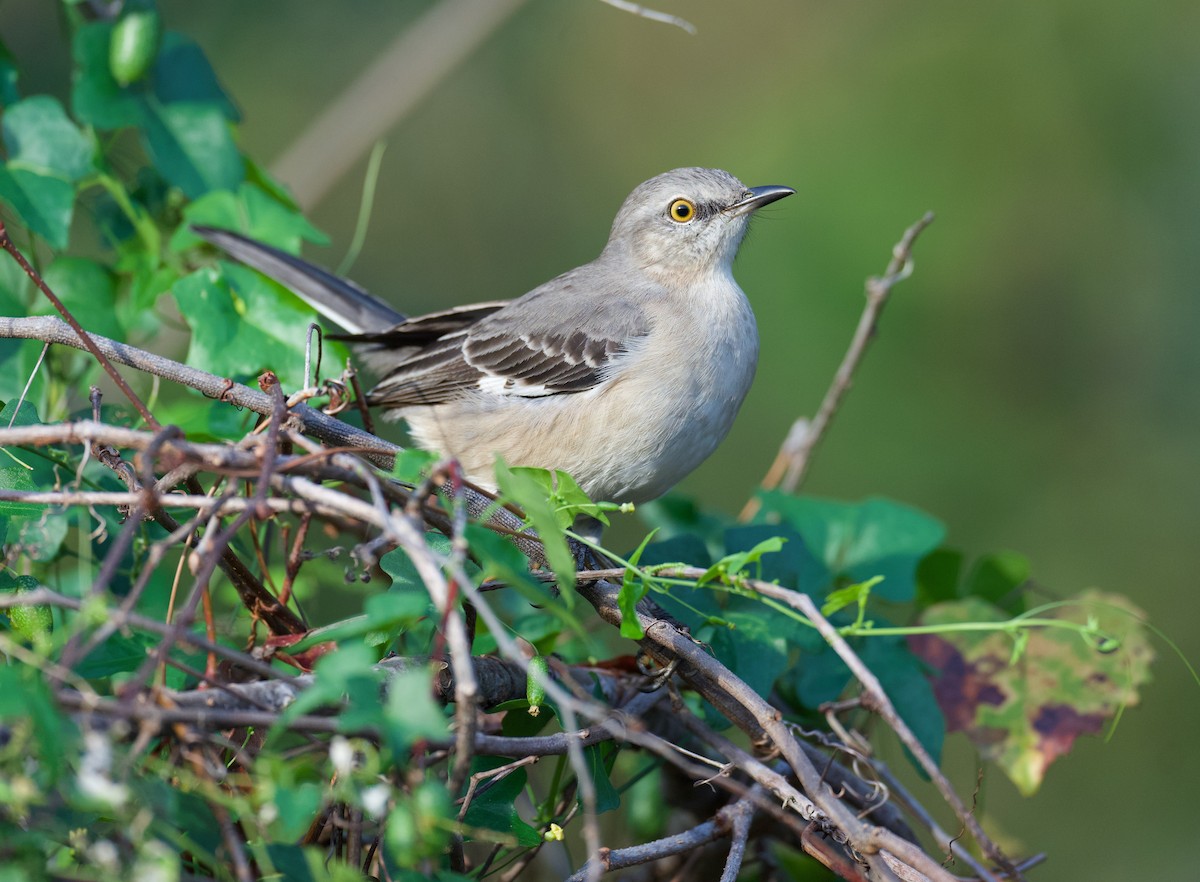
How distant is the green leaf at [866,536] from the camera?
391cm

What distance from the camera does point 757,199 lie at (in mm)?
4898

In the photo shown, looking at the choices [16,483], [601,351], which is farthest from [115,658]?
[601,351]

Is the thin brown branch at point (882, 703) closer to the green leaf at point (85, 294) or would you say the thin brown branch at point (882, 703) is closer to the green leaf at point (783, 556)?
the green leaf at point (783, 556)

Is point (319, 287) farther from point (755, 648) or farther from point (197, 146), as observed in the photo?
point (755, 648)

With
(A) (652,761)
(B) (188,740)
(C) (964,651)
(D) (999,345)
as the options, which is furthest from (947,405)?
(B) (188,740)

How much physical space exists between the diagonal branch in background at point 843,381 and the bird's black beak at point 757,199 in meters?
0.63

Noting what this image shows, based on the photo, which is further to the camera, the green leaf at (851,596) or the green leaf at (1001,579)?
the green leaf at (1001,579)

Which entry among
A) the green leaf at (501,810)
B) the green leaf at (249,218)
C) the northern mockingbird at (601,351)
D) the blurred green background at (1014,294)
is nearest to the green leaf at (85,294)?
the green leaf at (249,218)

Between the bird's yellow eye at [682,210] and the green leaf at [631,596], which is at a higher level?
the bird's yellow eye at [682,210]

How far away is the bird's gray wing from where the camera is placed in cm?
458

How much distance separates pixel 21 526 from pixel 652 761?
1.81 m

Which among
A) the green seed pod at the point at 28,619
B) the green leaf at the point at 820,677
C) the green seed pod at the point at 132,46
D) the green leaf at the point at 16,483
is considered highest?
the green seed pod at the point at 132,46

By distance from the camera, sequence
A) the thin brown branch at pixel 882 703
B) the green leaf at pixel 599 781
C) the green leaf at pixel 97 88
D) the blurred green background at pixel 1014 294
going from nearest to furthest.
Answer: the thin brown branch at pixel 882 703 → the green leaf at pixel 599 781 → the green leaf at pixel 97 88 → the blurred green background at pixel 1014 294

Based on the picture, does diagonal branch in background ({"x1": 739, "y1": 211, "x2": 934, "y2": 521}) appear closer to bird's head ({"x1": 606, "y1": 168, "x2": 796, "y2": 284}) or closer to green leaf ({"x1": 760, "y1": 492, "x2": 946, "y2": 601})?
green leaf ({"x1": 760, "y1": 492, "x2": 946, "y2": 601})
